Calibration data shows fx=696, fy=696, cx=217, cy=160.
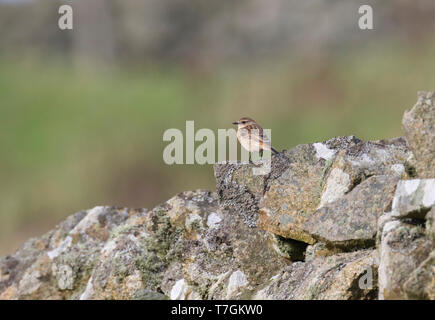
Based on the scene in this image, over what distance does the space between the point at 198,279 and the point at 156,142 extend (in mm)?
17676

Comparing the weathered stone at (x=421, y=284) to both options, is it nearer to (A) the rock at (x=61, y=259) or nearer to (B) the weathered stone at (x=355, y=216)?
(B) the weathered stone at (x=355, y=216)

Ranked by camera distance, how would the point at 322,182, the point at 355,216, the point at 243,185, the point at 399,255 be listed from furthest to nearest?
the point at 243,185 → the point at 322,182 → the point at 355,216 → the point at 399,255

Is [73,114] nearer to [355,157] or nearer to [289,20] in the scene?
[289,20]

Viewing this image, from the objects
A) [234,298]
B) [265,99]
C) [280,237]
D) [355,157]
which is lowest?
[234,298]

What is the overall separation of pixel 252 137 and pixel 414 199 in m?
3.67

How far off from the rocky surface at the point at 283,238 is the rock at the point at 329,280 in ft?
0.04

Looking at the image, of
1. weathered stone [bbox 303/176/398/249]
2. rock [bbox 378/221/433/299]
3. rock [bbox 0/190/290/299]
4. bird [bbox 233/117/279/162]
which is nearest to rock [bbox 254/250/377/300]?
weathered stone [bbox 303/176/398/249]

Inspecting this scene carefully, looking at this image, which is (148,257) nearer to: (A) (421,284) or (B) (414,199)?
(B) (414,199)

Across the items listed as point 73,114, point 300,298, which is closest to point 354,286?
point 300,298

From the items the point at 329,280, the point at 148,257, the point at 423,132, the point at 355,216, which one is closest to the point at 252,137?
the point at 148,257

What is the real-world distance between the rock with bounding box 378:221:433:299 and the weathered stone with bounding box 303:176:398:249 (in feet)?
2.05

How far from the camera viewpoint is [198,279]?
7590 mm

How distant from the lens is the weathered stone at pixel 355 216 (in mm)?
6500

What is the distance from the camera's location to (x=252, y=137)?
924 cm
